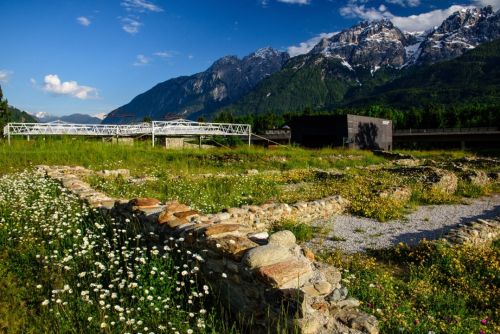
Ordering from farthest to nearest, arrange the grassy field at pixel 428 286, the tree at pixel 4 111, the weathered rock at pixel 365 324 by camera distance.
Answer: the tree at pixel 4 111
the grassy field at pixel 428 286
the weathered rock at pixel 365 324

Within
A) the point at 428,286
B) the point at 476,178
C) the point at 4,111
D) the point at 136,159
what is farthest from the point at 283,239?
the point at 4,111

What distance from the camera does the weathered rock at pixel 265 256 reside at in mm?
4273

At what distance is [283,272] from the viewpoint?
13.4ft

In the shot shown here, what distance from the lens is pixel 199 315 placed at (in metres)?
4.47

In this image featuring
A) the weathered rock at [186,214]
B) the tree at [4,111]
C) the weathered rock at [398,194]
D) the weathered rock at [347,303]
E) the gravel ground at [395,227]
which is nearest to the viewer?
the weathered rock at [347,303]

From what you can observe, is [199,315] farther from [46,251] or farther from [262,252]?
[46,251]

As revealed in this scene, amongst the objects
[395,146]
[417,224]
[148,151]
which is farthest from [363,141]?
[417,224]

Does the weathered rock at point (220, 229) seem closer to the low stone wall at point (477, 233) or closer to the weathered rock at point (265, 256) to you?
the weathered rock at point (265, 256)

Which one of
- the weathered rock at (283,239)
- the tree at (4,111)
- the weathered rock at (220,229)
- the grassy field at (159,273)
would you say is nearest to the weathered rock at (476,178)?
the grassy field at (159,273)

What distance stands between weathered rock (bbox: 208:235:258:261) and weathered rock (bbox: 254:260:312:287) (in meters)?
0.52

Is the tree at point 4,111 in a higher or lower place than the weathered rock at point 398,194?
Result: higher

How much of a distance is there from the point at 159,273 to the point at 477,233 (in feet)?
24.1

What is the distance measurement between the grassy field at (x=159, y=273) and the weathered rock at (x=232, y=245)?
19.9 inches

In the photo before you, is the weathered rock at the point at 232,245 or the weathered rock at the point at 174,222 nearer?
the weathered rock at the point at 232,245
